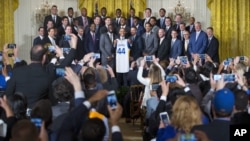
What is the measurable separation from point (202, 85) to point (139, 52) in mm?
6338

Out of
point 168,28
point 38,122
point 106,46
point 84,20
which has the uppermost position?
point 84,20

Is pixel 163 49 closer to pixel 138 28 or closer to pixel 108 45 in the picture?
pixel 138 28

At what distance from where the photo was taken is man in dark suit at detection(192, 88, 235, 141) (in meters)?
4.11

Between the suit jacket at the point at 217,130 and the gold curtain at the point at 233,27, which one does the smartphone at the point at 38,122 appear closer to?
the suit jacket at the point at 217,130

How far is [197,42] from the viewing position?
13.2 meters

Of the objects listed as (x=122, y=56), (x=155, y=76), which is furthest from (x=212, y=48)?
(x=155, y=76)

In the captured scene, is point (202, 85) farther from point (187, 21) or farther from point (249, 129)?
point (187, 21)

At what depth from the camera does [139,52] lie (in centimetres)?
1311

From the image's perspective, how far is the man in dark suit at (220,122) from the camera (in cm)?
411

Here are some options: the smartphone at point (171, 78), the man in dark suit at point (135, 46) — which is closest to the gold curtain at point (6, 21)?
the man in dark suit at point (135, 46)

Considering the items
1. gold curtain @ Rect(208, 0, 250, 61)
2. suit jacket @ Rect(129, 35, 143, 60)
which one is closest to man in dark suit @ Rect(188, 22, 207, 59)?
suit jacket @ Rect(129, 35, 143, 60)

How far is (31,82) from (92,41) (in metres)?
7.51

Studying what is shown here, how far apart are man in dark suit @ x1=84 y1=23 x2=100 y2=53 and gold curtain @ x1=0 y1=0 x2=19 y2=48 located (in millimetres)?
3396

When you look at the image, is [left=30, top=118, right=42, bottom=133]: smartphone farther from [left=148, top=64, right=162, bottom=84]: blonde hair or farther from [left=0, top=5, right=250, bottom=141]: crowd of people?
[left=148, top=64, right=162, bottom=84]: blonde hair
